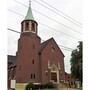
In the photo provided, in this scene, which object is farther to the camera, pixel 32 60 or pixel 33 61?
pixel 33 61

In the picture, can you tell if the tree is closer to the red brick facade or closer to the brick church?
the brick church

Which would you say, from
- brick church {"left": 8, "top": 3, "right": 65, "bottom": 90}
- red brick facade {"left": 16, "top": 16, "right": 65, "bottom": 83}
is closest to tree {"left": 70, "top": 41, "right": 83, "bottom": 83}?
brick church {"left": 8, "top": 3, "right": 65, "bottom": 90}

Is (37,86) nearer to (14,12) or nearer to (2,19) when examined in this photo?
(14,12)

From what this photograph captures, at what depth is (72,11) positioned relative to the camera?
1487 mm

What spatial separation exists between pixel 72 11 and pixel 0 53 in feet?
2.52

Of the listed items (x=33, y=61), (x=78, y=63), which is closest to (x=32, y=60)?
(x=33, y=61)

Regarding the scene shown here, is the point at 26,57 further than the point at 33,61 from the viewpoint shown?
No

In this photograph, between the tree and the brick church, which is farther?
the brick church

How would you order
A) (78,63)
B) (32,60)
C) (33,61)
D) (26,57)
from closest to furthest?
(78,63) → (26,57) → (32,60) → (33,61)

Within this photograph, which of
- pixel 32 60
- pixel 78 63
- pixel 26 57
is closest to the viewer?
pixel 78 63

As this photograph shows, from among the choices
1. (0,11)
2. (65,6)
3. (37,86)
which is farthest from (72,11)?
(37,86)

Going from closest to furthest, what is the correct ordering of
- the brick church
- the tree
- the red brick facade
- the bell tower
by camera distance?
the tree → the bell tower → the brick church → the red brick facade

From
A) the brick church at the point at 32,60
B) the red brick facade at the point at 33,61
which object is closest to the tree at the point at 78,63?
the brick church at the point at 32,60

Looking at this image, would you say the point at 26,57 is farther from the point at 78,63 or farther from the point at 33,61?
the point at 78,63
